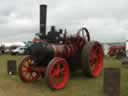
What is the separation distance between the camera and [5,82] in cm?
990

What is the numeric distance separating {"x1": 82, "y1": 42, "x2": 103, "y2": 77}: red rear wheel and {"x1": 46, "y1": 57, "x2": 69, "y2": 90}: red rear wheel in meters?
1.27

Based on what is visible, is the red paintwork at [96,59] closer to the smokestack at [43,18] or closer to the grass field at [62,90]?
the grass field at [62,90]

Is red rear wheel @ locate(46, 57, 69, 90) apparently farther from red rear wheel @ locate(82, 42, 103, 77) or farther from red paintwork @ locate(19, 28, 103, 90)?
red rear wheel @ locate(82, 42, 103, 77)

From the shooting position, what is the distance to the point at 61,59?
28.3ft

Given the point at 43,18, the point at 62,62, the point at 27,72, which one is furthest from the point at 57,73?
the point at 43,18

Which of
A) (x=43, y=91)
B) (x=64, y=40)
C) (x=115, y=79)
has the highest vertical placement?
(x=64, y=40)

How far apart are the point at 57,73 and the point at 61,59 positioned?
0.44 m

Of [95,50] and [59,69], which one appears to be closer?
[59,69]

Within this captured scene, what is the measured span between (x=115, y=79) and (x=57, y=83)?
95.7 inches

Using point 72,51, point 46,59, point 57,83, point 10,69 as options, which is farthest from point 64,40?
point 10,69

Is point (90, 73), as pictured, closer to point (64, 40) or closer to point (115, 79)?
point (64, 40)

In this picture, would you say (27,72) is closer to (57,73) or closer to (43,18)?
(57,73)

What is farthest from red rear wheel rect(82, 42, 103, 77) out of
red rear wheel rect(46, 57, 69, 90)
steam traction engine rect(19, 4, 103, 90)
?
red rear wheel rect(46, 57, 69, 90)

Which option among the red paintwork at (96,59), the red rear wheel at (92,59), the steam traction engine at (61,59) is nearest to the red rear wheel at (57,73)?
the steam traction engine at (61,59)
